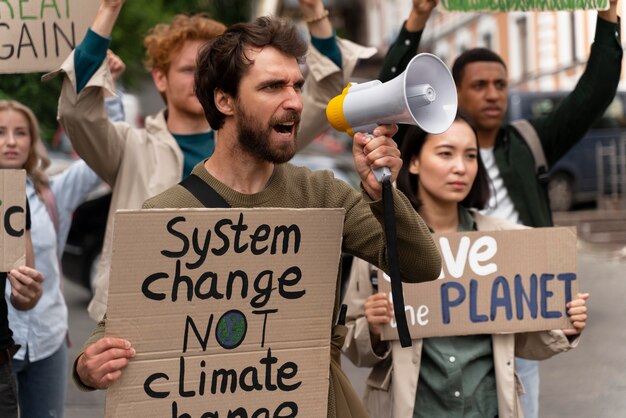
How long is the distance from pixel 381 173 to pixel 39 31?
7.34ft

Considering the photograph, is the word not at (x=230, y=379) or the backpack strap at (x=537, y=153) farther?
the backpack strap at (x=537, y=153)

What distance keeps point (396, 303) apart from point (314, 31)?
1841 millimetres

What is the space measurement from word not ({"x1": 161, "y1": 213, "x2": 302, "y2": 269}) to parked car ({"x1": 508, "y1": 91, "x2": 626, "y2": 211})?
53.1ft

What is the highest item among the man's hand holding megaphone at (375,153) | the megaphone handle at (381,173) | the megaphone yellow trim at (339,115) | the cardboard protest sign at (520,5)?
the cardboard protest sign at (520,5)

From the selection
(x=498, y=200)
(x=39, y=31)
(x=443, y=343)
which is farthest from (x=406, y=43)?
(x=39, y=31)

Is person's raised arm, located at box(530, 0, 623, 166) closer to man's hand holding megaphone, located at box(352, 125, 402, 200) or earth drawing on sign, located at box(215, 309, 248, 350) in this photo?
man's hand holding megaphone, located at box(352, 125, 402, 200)

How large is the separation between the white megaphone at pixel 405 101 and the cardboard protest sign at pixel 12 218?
4.37 ft

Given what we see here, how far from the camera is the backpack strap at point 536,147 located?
15.3 ft

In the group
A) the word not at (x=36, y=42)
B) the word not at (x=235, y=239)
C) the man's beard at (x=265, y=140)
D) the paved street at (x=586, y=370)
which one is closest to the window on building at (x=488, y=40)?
the paved street at (x=586, y=370)

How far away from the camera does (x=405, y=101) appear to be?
257cm

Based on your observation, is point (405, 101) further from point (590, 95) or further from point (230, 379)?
point (590, 95)

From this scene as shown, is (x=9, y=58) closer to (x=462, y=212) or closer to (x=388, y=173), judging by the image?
(x=462, y=212)

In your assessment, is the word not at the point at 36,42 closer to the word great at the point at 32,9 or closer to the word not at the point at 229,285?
the word great at the point at 32,9

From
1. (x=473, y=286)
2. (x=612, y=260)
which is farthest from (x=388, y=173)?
(x=612, y=260)
